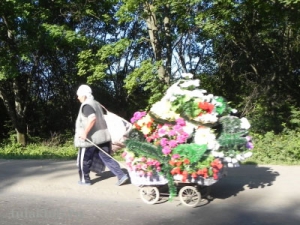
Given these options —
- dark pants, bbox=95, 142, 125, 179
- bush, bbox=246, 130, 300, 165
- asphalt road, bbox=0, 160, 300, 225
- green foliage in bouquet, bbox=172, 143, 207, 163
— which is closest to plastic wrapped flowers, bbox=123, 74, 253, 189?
green foliage in bouquet, bbox=172, 143, 207, 163

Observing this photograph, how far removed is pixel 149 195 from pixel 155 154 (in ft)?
2.78

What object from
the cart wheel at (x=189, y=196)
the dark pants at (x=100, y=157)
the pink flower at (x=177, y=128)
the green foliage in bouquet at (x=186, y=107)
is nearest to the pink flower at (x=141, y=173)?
the cart wheel at (x=189, y=196)

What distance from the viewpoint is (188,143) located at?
278 inches

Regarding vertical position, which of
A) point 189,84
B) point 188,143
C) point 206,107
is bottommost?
point 188,143

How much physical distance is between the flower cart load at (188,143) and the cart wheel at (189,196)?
0.21 meters

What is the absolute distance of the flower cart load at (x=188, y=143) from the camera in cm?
679

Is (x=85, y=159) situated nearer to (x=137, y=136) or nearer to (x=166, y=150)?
(x=137, y=136)

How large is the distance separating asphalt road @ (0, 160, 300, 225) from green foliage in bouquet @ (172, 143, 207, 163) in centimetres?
82

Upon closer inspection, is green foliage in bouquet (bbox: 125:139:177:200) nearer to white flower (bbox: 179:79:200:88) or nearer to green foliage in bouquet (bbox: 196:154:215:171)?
green foliage in bouquet (bbox: 196:154:215:171)

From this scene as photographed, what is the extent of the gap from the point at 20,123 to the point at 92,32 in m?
5.11

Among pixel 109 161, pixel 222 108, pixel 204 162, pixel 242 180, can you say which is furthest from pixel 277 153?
pixel 204 162

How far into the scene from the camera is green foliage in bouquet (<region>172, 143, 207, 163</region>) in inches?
264

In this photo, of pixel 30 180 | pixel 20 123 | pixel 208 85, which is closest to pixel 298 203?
pixel 30 180

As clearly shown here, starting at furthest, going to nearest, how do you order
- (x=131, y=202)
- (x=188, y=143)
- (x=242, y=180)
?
(x=242, y=180) < (x=131, y=202) < (x=188, y=143)
